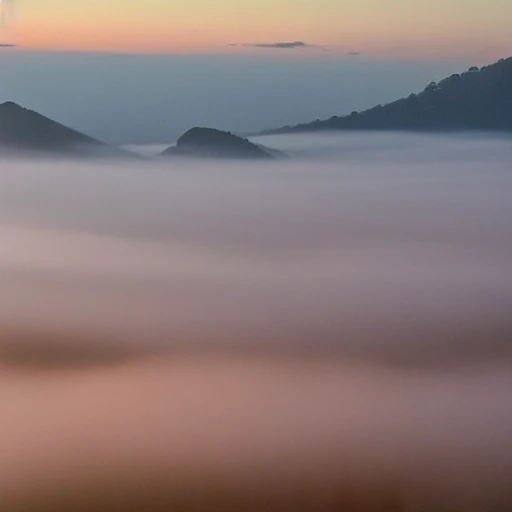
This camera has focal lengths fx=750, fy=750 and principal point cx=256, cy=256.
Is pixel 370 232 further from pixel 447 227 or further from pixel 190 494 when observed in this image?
pixel 190 494

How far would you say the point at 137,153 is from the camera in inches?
499

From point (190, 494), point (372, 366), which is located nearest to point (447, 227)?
point (372, 366)

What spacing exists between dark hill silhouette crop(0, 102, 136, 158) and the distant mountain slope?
322 centimetres

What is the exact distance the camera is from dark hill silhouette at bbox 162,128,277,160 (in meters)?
11.9

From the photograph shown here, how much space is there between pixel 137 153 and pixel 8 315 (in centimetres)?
400

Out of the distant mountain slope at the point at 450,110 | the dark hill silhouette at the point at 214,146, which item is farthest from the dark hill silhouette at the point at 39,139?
the distant mountain slope at the point at 450,110

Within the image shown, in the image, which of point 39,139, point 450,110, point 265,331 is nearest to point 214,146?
point 39,139

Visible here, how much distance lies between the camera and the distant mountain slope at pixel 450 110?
1149cm

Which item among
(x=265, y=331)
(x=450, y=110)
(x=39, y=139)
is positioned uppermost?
(x=450, y=110)

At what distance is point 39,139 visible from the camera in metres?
12.8

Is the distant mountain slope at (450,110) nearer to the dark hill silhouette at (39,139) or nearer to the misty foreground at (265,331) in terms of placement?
the misty foreground at (265,331)

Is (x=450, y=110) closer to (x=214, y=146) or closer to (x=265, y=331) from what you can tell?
(x=214, y=146)

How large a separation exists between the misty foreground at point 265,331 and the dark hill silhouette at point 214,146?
416mm

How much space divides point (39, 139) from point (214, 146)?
2.99m
